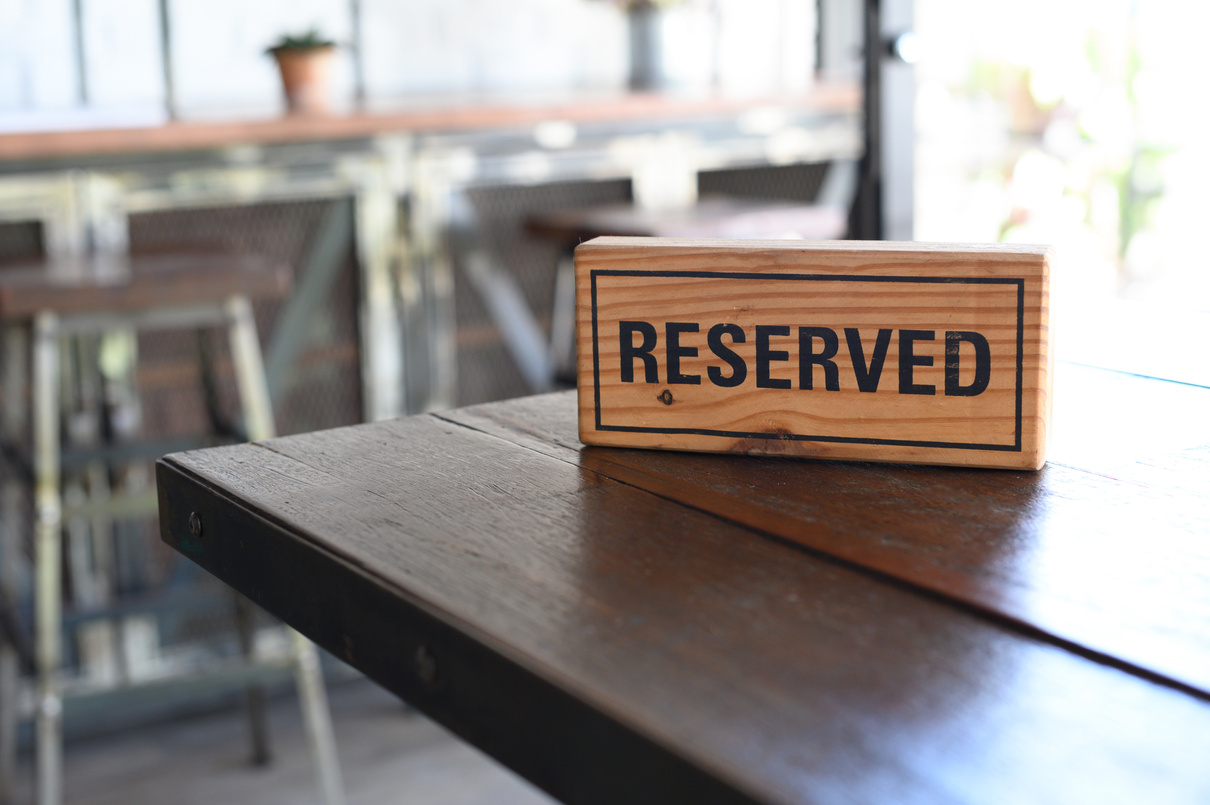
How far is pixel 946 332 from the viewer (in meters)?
0.69

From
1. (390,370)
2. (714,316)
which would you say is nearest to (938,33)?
(390,370)

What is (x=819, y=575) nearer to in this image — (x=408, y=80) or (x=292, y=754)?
(x=292, y=754)

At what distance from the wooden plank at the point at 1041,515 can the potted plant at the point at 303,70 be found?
210 centimetres

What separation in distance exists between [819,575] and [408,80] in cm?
299

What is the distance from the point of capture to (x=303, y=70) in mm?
2756

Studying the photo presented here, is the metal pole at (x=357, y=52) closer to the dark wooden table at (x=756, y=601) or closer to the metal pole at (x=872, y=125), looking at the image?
the metal pole at (x=872, y=125)

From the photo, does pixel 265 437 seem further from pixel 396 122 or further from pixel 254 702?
pixel 396 122

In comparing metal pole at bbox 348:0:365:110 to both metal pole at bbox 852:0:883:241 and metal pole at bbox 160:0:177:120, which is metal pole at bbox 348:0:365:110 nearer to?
metal pole at bbox 160:0:177:120

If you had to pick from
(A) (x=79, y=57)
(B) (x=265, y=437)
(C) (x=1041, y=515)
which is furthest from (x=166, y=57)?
(C) (x=1041, y=515)

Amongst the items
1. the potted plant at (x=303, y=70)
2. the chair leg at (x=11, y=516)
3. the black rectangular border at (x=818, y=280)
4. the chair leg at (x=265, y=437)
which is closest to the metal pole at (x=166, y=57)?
the potted plant at (x=303, y=70)

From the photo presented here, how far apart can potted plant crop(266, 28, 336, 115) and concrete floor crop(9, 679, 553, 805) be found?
138 cm

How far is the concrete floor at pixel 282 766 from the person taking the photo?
2.37m

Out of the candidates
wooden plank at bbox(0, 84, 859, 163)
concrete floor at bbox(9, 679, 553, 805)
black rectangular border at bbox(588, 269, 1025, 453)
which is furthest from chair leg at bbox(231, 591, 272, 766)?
black rectangular border at bbox(588, 269, 1025, 453)

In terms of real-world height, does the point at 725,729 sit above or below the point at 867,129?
below
